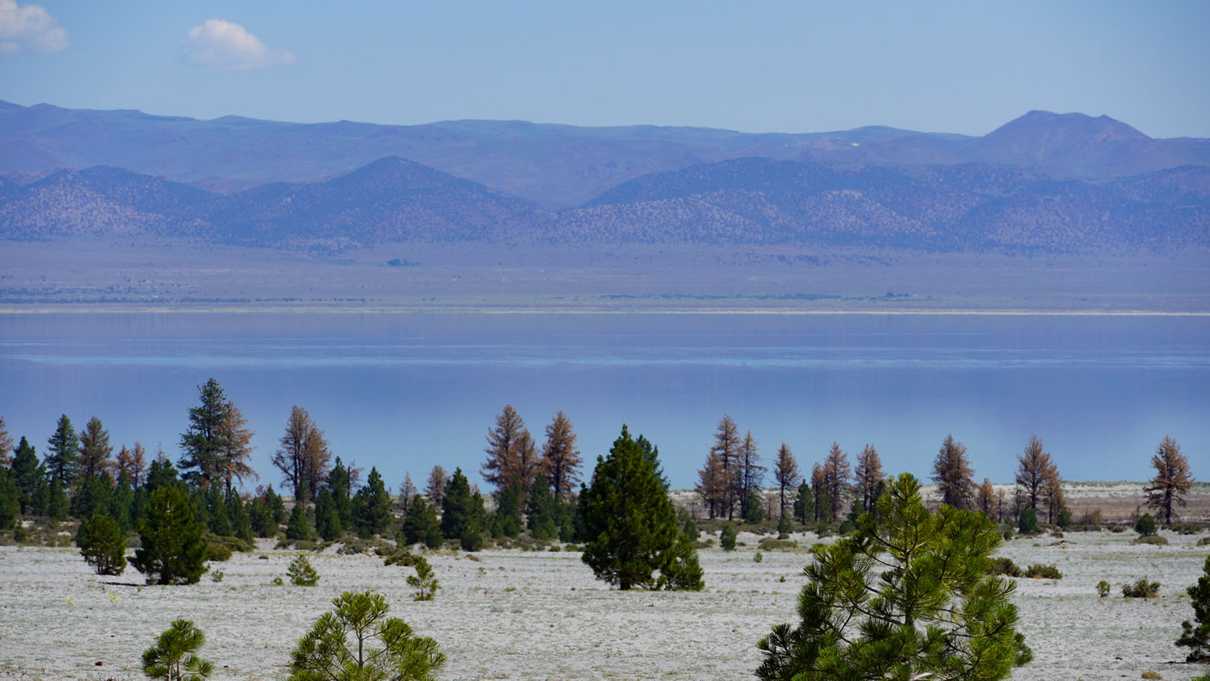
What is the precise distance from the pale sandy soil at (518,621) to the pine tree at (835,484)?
2690cm

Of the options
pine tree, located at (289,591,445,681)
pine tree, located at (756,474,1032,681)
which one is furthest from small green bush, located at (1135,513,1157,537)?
pine tree, located at (289,591,445,681)

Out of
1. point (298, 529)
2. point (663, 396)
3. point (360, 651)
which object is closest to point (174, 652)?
point (360, 651)

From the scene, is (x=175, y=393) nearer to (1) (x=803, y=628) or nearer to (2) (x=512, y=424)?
(2) (x=512, y=424)

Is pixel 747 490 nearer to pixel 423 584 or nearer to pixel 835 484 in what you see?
pixel 835 484

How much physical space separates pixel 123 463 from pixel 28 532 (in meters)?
19.6

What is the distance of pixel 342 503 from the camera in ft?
160

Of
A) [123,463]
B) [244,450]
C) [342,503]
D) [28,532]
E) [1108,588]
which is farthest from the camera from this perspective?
[123,463]

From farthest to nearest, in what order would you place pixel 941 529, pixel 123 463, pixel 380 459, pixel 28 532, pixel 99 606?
pixel 380 459 → pixel 123 463 → pixel 28 532 → pixel 99 606 → pixel 941 529

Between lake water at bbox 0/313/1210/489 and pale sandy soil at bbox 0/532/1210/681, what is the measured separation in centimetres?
5069

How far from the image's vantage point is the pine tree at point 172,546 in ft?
84.2

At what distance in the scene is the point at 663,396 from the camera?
12925cm

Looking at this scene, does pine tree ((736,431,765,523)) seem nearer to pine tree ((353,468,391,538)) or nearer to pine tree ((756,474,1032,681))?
pine tree ((353,468,391,538))

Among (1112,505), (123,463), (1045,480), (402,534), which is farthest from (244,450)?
(1112,505)

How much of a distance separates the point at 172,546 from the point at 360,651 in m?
15.3
